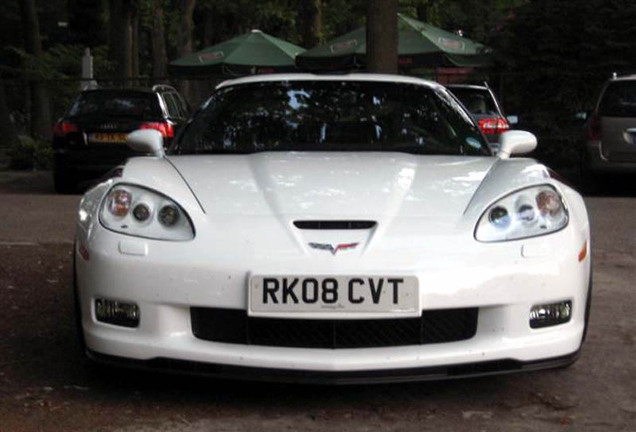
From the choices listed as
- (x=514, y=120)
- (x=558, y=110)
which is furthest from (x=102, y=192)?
(x=558, y=110)

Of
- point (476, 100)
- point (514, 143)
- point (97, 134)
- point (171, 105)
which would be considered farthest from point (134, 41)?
point (514, 143)

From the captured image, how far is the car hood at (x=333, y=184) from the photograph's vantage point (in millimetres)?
4207

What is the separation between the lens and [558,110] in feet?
61.1

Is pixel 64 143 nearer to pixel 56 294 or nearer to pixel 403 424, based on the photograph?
pixel 56 294

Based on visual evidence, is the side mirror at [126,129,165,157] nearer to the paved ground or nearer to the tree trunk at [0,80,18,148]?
the paved ground

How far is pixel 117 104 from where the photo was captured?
1488 centimetres

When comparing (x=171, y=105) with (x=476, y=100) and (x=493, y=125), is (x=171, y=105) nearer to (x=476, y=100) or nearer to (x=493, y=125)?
(x=476, y=100)

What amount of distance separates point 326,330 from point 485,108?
1254 centimetres

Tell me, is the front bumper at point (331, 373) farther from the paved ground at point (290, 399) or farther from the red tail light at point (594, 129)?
the red tail light at point (594, 129)

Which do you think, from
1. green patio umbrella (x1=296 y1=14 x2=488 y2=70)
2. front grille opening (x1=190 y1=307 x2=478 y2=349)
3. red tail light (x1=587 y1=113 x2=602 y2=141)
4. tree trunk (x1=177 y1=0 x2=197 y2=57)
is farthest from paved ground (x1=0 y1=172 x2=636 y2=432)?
tree trunk (x1=177 y1=0 x2=197 y2=57)

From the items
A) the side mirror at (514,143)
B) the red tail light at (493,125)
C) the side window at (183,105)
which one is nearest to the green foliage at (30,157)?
the side window at (183,105)

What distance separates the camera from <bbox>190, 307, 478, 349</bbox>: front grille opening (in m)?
4.02

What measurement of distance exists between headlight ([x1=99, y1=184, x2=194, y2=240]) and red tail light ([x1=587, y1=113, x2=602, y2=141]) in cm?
1037

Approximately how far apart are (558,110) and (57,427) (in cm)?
1572
